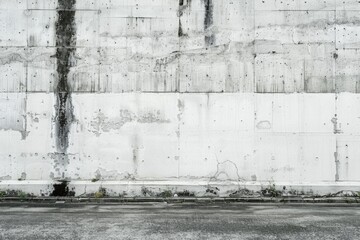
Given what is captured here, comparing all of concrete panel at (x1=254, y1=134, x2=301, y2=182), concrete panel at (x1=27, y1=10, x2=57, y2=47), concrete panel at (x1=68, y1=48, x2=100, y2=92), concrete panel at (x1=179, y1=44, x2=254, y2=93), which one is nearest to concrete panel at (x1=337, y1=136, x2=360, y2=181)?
concrete panel at (x1=254, y1=134, x2=301, y2=182)

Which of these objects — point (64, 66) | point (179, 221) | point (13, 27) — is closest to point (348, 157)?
point (179, 221)

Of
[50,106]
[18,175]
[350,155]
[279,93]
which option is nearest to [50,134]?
[50,106]

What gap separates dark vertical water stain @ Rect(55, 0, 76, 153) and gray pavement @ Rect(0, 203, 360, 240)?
1869mm

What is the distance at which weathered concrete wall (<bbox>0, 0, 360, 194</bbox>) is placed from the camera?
8.80 meters

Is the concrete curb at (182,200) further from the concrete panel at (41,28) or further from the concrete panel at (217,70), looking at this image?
the concrete panel at (41,28)

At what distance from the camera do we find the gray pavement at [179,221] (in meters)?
5.66

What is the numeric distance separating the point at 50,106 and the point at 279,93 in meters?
5.72

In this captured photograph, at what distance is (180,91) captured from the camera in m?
8.87

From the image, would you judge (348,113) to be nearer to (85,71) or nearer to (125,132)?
(125,132)

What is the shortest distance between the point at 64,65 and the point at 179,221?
4.95 metres

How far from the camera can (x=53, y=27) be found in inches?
351

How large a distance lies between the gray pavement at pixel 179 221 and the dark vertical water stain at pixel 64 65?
1.87m

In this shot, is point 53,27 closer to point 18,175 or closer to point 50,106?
point 50,106

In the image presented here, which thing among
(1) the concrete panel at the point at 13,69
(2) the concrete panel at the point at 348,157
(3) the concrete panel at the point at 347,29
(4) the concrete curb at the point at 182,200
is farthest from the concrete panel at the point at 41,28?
(2) the concrete panel at the point at 348,157
